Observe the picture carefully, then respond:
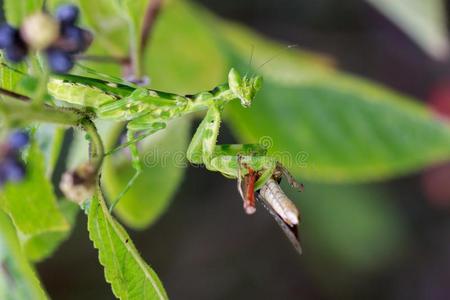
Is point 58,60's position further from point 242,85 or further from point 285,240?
point 285,240

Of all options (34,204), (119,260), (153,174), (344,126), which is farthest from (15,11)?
(344,126)

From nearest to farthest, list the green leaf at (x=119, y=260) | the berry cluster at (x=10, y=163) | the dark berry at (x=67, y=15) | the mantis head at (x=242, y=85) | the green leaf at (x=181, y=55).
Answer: the berry cluster at (x=10, y=163)
the dark berry at (x=67, y=15)
the green leaf at (x=119, y=260)
the mantis head at (x=242, y=85)
the green leaf at (x=181, y=55)

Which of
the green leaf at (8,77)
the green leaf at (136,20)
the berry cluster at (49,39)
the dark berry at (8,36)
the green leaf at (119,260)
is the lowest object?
the green leaf at (119,260)

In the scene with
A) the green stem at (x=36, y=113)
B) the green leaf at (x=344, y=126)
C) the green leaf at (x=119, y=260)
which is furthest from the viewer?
the green leaf at (x=344, y=126)

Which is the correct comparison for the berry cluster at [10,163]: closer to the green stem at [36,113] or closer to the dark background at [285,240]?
the green stem at [36,113]

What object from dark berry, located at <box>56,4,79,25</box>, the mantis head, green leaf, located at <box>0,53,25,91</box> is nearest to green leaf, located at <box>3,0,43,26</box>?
green leaf, located at <box>0,53,25,91</box>

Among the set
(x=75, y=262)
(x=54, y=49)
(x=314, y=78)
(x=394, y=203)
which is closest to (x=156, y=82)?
(x=314, y=78)

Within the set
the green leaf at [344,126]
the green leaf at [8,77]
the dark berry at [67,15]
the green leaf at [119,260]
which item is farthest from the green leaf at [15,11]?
the green leaf at [344,126]
